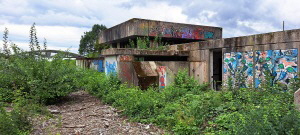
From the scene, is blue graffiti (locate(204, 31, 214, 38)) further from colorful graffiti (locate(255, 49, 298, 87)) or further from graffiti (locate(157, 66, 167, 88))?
colorful graffiti (locate(255, 49, 298, 87))

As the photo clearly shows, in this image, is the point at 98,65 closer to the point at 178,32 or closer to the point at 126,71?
the point at 178,32

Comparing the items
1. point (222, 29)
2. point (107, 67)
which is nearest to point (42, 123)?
point (107, 67)

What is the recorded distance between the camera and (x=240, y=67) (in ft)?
24.6

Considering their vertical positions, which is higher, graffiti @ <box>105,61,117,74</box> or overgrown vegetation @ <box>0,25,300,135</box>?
graffiti @ <box>105,61,117,74</box>

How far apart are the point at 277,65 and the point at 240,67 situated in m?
1.20

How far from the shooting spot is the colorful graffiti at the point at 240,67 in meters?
7.10

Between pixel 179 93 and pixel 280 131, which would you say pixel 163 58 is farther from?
pixel 280 131

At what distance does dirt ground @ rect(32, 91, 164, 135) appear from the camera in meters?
4.64

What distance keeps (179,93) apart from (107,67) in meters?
4.12

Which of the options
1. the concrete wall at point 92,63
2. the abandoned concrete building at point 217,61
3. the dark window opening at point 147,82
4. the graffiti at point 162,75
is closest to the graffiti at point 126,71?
the abandoned concrete building at point 217,61

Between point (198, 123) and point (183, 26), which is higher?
point (183, 26)

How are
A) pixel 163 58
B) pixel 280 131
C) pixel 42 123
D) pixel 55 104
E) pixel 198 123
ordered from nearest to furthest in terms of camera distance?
pixel 280 131, pixel 198 123, pixel 42 123, pixel 55 104, pixel 163 58

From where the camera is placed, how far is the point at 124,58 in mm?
8414

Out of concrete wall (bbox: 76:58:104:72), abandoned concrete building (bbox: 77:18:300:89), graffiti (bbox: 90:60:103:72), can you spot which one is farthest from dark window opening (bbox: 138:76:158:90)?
graffiti (bbox: 90:60:103:72)
